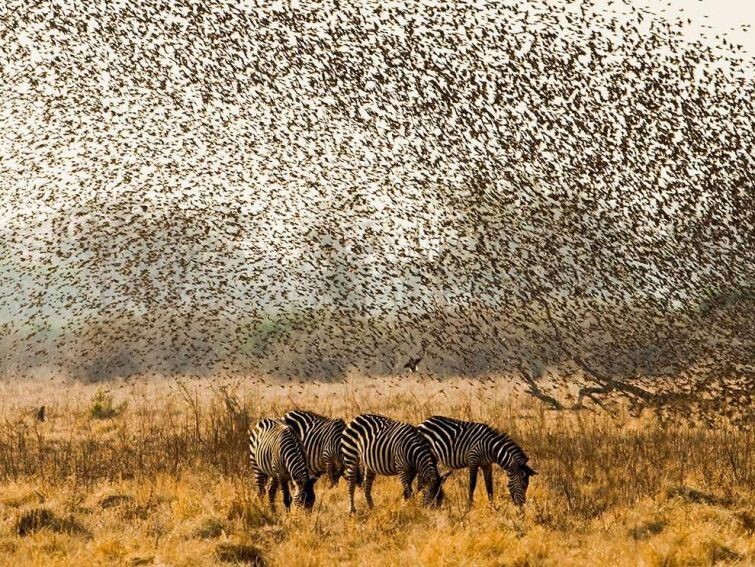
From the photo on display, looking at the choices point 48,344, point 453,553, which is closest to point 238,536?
point 453,553

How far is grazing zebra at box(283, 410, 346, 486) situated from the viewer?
41.4 feet

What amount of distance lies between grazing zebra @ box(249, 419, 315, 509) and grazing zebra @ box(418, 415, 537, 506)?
1700 millimetres

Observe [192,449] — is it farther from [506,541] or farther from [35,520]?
[506,541]

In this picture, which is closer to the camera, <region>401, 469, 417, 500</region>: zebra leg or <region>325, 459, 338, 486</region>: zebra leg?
<region>401, 469, 417, 500</region>: zebra leg

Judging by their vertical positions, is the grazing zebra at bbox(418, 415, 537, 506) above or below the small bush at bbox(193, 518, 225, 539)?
above

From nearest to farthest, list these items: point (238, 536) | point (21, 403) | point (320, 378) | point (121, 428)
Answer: point (238, 536) → point (121, 428) → point (21, 403) → point (320, 378)

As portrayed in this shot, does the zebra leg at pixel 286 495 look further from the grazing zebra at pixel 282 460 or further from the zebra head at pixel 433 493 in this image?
the zebra head at pixel 433 493

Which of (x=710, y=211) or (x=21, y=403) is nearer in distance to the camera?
(x=710, y=211)

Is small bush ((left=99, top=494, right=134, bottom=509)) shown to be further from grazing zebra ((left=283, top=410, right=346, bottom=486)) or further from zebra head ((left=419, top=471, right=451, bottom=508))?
zebra head ((left=419, top=471, right=451, bottom=508))

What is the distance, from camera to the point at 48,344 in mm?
93812

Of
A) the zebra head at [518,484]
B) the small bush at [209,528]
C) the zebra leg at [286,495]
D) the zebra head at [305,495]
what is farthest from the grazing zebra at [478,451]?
the small bush at [209,528]

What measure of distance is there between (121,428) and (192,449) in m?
7.17

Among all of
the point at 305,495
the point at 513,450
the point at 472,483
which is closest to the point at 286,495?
the point at 305,495

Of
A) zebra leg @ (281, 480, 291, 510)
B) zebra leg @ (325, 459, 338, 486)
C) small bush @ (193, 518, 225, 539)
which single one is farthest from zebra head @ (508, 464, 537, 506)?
small bush @ (193, 518, 225, 539)
